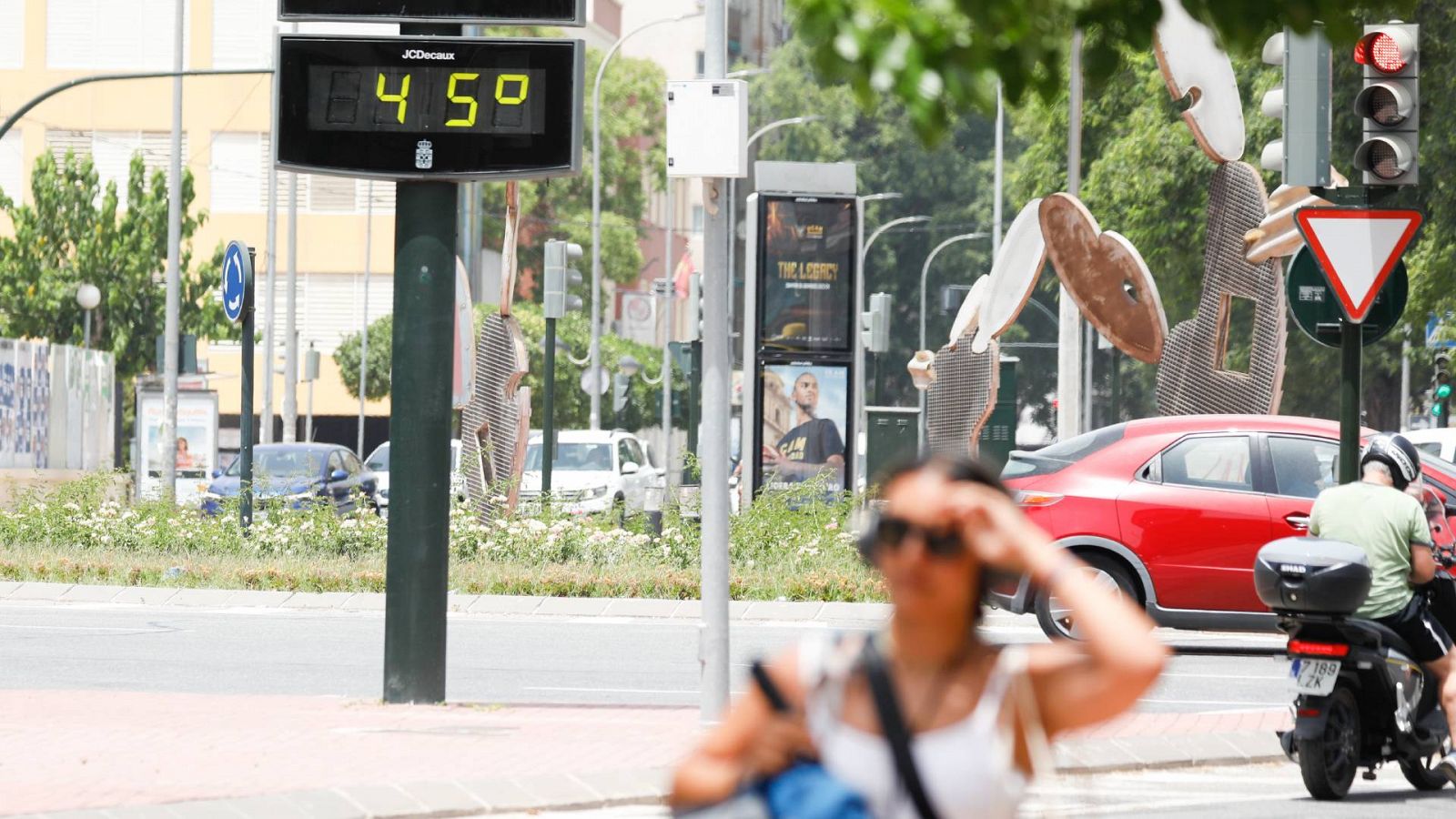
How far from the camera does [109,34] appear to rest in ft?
200

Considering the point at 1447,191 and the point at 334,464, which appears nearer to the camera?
the point at 1447,191

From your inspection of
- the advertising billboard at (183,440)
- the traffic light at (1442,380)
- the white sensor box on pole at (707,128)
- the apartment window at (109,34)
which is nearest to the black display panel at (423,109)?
the white sensor box on pole at (707,128)

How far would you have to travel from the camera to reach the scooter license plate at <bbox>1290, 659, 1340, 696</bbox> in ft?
28.6

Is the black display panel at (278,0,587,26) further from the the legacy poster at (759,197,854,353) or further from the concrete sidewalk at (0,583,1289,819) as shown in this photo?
the the legacy poster at (759,197,854,353)

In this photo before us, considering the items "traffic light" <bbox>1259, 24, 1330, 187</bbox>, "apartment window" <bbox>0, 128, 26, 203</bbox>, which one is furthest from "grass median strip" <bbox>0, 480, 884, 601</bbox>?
"apartment window" <bbox>0, 128, 26, 203</bbox>

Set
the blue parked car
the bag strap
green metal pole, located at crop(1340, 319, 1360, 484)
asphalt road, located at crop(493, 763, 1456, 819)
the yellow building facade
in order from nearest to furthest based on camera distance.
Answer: the bag strap → asphalt road, located at crop(493, 763, 1456, 819) → green metal pole, located at crop(1340, 319, 1360, 484) → the blue parked car → the yellow building facade

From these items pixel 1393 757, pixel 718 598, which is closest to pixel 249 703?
pixel 718 598

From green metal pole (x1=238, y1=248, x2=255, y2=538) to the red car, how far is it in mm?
9469

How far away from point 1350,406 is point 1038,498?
14.4 feet

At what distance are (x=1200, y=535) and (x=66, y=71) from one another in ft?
174

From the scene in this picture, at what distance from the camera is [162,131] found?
62.1 m

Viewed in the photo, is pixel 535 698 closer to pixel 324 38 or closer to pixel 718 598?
pixel 718 598

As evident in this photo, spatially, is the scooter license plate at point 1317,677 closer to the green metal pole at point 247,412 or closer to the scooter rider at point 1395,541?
the scooter rider at point 1395,541

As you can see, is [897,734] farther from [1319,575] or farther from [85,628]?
[85,628]
